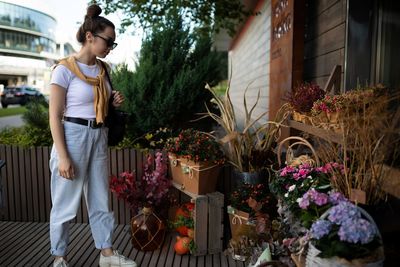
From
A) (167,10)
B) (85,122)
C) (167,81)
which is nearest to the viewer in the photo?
(85,122)

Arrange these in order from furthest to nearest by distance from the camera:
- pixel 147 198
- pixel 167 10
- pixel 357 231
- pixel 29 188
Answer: pixel 167 10, pixel 29 188, pixel 147 198, pixel 357 231

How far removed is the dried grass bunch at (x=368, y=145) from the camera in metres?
1.63

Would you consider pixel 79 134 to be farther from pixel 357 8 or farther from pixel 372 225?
pixel 357 8

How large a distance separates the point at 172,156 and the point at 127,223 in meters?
0.84

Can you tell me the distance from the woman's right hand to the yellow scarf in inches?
11.9

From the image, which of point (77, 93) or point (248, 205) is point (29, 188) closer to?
point (77, 93)

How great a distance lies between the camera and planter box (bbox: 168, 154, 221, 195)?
9.16ft

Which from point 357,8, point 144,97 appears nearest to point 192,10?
point 144,97

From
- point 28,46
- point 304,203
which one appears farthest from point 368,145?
point 28,46

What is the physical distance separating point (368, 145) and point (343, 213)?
0.36 m

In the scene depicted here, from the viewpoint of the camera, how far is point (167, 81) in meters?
4.22


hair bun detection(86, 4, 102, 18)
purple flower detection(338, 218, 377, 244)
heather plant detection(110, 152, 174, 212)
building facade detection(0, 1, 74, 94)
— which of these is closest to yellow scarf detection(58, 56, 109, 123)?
hair bun detection(86, 4, 102, 18)

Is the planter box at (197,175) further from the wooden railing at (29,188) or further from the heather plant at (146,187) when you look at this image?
the wooden railing at (29,188)

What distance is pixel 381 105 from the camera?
66.3 inches
